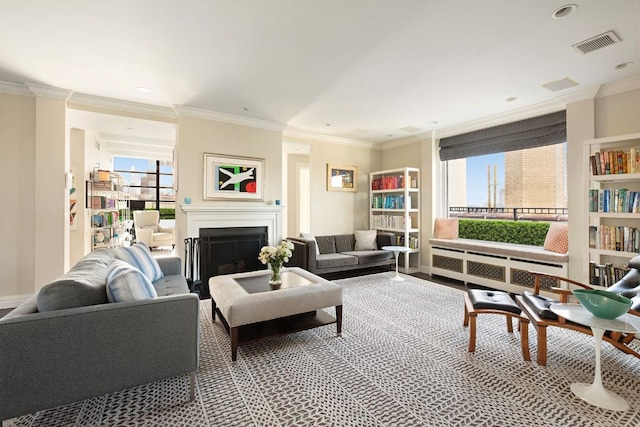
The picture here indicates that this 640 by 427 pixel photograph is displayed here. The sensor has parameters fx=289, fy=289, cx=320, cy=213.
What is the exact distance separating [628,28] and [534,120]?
6.72 feet

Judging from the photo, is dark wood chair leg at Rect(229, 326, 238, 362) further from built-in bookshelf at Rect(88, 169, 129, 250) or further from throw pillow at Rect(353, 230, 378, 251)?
built-in bookshelf at Rect(88, 169, 129, 250)

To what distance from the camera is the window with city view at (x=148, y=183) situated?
8883 mm

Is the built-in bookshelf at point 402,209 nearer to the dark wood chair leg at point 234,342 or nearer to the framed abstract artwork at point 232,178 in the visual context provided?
the framed abstract artwork at point 232,178

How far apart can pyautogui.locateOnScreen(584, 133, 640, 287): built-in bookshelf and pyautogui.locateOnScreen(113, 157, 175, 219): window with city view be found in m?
10.0

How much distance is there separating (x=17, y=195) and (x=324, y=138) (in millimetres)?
4635

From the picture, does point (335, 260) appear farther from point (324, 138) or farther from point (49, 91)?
point (49, 91)

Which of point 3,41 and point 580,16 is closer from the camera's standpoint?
point 580,16

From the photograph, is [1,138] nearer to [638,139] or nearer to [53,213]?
[53,213]

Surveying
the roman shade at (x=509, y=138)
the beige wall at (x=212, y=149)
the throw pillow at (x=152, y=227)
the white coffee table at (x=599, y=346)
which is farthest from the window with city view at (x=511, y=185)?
the throw pillow at (x=152, y=227)

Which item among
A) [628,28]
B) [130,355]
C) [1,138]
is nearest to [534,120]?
[628,28]

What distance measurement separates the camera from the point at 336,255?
16.8 feet

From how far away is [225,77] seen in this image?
128 inches

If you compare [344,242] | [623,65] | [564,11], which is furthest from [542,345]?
[344,242]

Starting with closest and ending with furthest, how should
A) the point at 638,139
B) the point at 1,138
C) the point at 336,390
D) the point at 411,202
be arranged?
the point at 336,390, the point at 638,139, the point at 1,138, the point at 411,202
